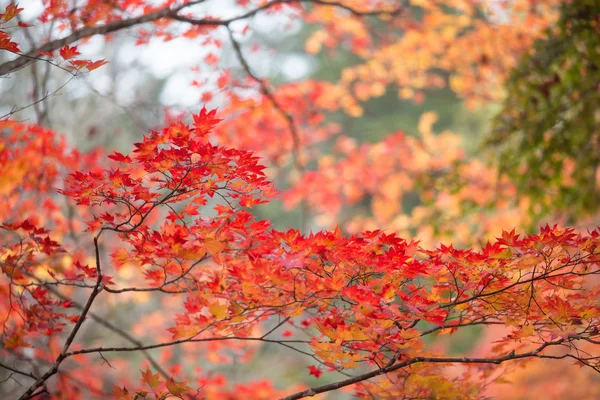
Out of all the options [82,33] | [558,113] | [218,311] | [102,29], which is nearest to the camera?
[218,311]

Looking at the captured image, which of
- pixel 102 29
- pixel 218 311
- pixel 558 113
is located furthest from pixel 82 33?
pixel 558 113

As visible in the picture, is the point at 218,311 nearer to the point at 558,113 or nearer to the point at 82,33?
the point at 82,33

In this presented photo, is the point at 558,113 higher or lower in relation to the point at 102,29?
lower

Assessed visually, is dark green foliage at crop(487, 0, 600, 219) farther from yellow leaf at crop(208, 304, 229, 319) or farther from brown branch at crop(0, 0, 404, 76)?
yellow leaf at crop(208, 304, 229, 319)

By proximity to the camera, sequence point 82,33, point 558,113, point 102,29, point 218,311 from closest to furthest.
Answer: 1. point 218,311
2. point 82,33
3. point 102,29
4. point 558,113

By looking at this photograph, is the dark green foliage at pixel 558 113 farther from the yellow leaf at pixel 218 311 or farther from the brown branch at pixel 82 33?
the yellow leaf at pixel 218 311

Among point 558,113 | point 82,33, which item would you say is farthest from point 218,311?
point 558,113

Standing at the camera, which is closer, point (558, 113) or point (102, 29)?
point (102, 29)

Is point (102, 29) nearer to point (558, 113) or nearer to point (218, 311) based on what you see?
point (218, 311)

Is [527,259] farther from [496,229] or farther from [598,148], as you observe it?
[496,229]

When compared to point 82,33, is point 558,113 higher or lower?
lower

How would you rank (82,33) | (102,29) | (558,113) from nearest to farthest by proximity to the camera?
(82,33) < (102,29) < (558,113)

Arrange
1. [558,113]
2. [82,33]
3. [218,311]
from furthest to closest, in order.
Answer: [558,113] → [82,33] → [218,311]

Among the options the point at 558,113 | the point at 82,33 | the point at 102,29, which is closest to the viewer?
the point at 82,33
